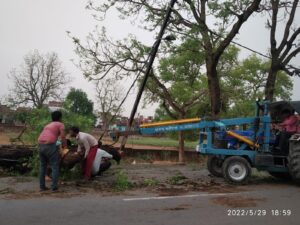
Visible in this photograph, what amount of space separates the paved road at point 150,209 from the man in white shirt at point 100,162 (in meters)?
1.98

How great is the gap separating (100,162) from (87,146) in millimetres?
837

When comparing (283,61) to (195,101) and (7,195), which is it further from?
(7,195)

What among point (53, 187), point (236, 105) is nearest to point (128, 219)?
point (53, 187)

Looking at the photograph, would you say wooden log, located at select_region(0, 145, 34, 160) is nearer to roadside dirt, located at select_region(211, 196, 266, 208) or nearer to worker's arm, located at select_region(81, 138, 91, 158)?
worker's arm, located at select_region(81, 138, 91, 158)

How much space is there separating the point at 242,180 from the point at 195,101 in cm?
1589

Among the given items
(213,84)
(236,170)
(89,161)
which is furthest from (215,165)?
(213,84)

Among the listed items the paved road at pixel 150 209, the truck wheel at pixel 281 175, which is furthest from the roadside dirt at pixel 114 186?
the truck wheel at pixel 281 175

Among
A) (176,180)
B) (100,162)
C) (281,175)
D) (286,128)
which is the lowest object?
(176,180)

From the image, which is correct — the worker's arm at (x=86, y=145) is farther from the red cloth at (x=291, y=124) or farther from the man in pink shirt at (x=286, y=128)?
the red cloth at (x=291, y=124)

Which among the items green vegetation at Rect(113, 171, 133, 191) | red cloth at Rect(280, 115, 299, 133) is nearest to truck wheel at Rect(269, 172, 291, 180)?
red cloth at Rect(280, 115, 299, 133)

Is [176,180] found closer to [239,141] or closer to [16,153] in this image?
[239,141]

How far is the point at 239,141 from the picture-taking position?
1228 centimetres

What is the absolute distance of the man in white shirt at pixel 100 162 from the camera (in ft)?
38.0

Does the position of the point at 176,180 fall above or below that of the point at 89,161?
below
